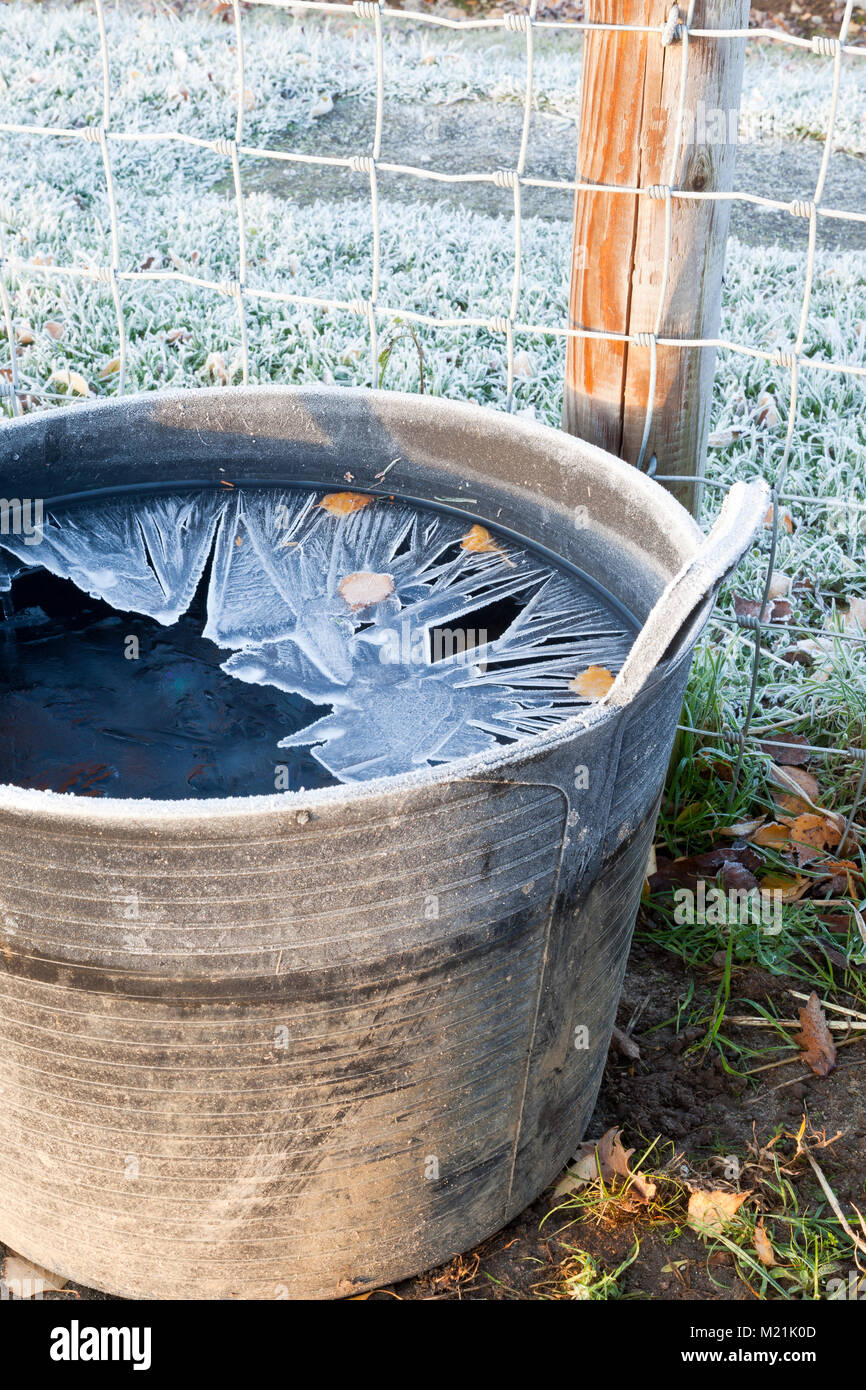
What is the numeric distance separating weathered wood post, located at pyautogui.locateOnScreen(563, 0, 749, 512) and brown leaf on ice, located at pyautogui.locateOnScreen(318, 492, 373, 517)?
0.39 metres

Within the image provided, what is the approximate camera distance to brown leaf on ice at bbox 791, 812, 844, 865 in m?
2.16

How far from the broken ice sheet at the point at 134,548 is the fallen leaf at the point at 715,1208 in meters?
1.09

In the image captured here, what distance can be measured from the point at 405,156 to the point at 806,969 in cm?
502

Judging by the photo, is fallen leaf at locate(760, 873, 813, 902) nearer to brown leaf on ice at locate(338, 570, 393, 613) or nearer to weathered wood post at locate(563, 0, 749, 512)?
weathered wood post at locate(563, 0, 749, 512)

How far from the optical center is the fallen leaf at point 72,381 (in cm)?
343

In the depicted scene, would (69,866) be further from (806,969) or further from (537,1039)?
(806,969)

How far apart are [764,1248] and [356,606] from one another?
1046mm

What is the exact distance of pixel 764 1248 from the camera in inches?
62.4

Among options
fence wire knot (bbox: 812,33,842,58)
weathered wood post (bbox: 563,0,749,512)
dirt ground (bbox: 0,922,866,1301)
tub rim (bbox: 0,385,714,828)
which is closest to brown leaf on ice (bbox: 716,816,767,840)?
dirt ground (bbox: 0,922,866,1301)

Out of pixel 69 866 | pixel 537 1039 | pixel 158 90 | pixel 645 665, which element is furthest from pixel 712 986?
pixel 158 90

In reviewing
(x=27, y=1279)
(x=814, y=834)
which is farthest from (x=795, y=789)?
(x=27, y=1279)

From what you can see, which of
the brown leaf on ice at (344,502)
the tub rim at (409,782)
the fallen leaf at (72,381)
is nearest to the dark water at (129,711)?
the tub rim at (409,782)

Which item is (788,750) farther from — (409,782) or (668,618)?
(409,782)

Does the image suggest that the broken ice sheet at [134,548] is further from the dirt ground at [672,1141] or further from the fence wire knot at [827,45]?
the fence wire knot at [827,45]
